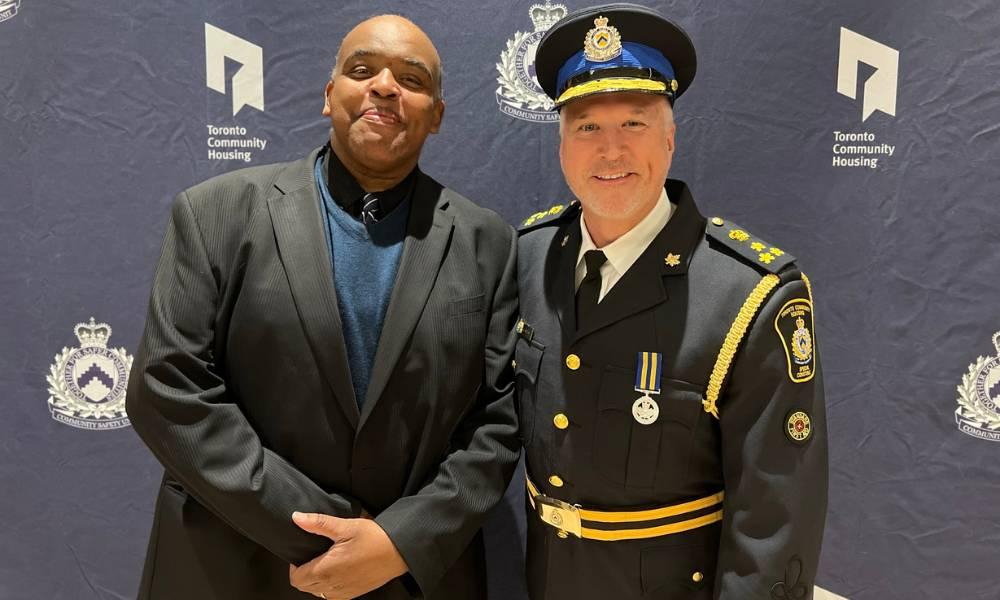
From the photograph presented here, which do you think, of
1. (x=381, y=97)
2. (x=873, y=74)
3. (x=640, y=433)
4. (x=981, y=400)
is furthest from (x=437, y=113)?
(x=981, y=400)

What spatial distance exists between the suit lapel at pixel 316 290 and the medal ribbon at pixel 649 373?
1.85 feet

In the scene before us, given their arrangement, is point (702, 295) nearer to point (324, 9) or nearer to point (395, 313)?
point (395, 313)

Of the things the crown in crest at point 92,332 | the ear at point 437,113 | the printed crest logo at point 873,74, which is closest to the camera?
the ear at point 437,113

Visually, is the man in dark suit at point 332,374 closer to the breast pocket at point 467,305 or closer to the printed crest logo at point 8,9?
the breast pocket at point 467,305

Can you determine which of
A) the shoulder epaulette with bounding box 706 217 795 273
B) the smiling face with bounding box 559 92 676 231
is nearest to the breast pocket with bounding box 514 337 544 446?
the smiling face with bounding box 559 92 676 231

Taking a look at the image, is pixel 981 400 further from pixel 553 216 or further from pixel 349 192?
pixel 349 192

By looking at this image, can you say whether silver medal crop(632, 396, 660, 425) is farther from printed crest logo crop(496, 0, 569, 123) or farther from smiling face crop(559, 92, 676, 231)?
printed crest logo crop(496, 0, 569, 123)

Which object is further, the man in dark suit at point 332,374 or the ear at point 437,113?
the ear at point 437,113

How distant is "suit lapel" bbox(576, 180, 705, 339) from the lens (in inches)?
56.9

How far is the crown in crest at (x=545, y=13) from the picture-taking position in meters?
2.02

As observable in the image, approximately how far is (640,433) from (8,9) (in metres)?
2.03

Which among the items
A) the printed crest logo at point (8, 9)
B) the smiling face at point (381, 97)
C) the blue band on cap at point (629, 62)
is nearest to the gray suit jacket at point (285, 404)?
the smiling face at point (381, 97)

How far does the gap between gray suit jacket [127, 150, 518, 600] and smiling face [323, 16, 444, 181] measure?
12 cm

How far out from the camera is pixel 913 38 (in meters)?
1.97
